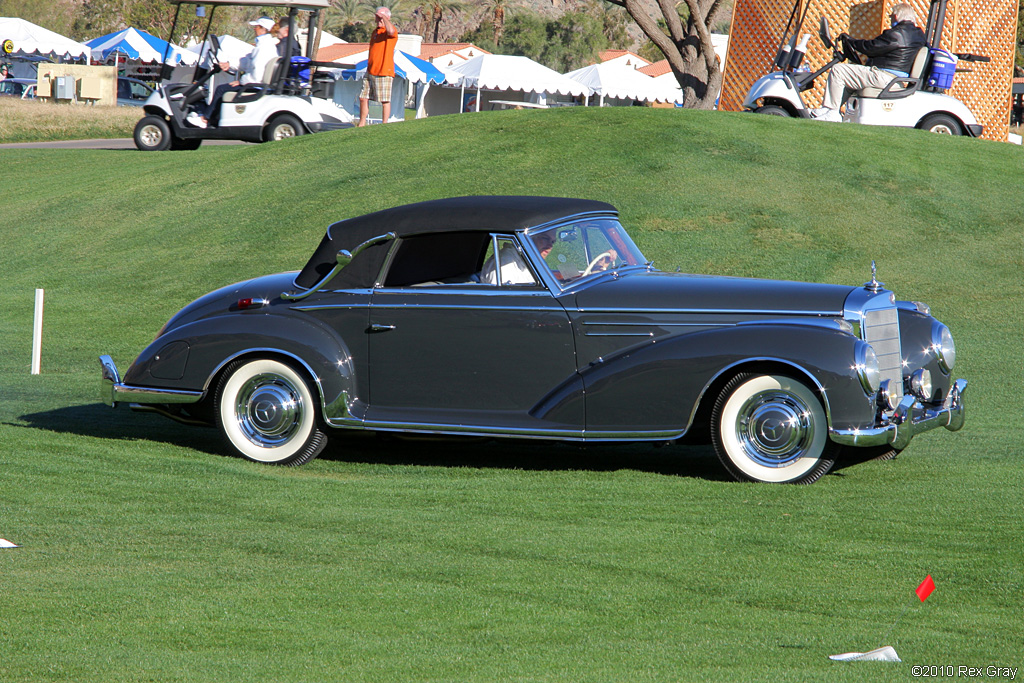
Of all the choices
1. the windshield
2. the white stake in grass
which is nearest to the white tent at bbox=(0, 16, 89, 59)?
the white stake in grass

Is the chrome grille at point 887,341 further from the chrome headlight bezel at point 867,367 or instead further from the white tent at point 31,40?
the white tent at point 31,40

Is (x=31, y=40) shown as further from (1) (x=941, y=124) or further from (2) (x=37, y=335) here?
(2) (x=37, y=335)

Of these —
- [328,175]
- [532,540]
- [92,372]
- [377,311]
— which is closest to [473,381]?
[377,311]

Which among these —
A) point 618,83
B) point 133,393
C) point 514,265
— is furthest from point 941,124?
point 618,83

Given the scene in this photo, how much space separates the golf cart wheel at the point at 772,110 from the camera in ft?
63.8

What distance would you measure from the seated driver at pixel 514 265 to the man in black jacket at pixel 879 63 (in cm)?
1366

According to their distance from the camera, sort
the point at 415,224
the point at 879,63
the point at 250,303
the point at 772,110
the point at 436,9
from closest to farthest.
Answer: the point at 415,224 → the point at 250,303 → the point at 879,63 → the point at 772,110 → the point at 436,9

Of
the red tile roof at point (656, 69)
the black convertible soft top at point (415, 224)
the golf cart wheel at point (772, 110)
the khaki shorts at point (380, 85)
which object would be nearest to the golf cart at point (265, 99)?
the khaki shorts at point (380, 85)

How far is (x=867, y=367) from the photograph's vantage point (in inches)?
227

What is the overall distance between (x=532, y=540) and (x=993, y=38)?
22.8 meters

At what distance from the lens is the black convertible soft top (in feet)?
21.3

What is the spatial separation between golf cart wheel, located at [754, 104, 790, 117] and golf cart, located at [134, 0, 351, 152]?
7.88 m

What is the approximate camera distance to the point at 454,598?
4.13 metres

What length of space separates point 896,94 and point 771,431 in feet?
47.7
